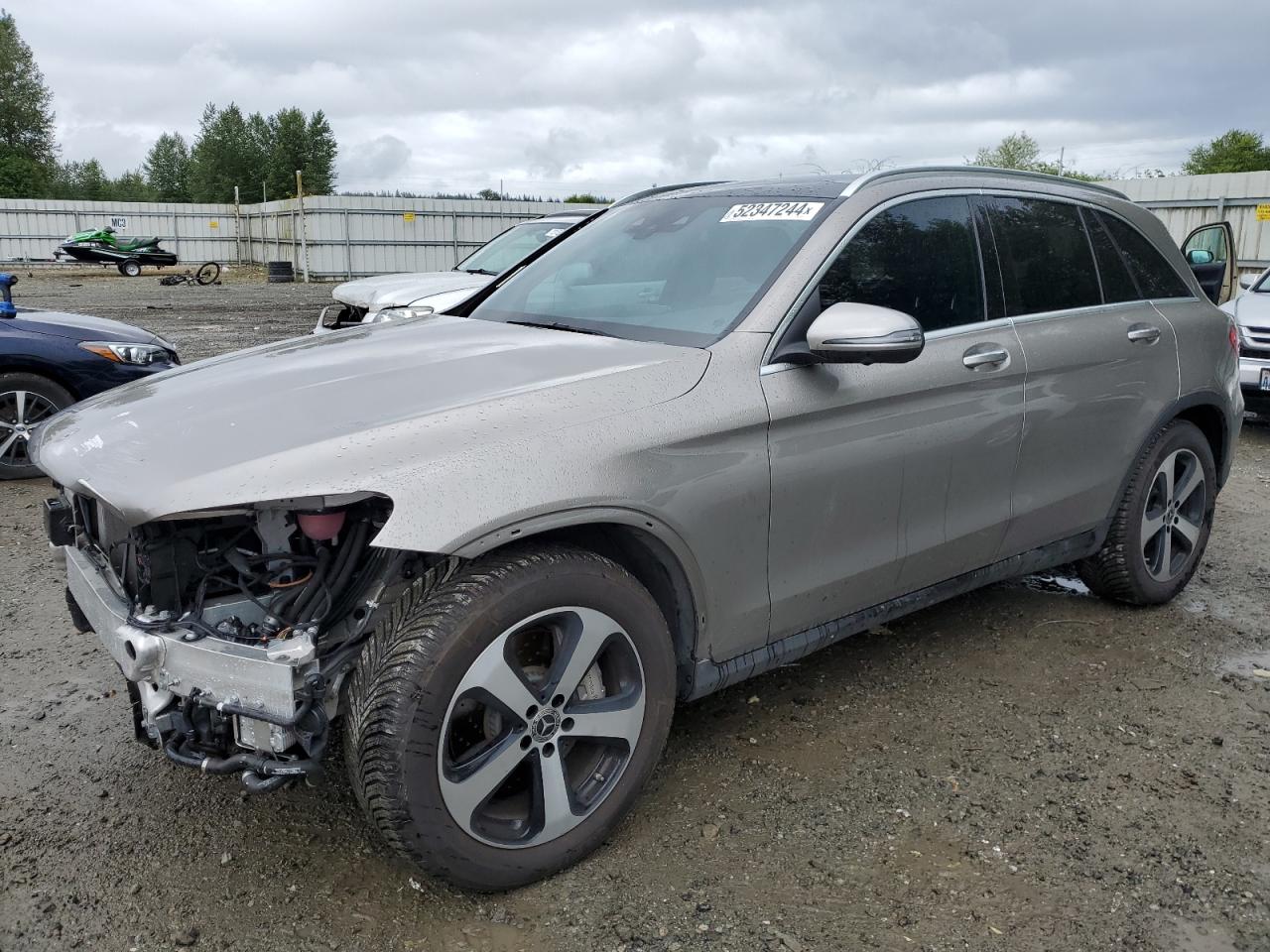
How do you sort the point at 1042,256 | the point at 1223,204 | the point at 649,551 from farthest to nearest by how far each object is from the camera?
the point at 1223,204, the point at 1042,256, the point at 649,551

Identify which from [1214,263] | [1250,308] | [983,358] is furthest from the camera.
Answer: [1250,308]

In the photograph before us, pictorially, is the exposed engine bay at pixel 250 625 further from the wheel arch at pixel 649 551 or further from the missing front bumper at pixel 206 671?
the wheel arch at pixel 649 551

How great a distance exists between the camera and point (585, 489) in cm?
246

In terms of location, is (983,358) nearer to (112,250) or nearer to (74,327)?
(74,327)

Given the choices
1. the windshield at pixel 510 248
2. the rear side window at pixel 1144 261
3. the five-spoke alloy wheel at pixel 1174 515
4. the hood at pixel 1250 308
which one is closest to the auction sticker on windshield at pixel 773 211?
the rear side window at pixel 1144 261

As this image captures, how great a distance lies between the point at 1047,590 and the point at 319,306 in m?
19.2

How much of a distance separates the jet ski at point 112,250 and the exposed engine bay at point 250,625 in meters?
33.9

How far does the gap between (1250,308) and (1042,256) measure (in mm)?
6142

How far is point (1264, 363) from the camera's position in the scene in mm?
8156

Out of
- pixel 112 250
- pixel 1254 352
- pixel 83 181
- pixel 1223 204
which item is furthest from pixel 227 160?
pixel 1254 352

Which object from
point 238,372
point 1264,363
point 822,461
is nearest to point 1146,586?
point 822,461

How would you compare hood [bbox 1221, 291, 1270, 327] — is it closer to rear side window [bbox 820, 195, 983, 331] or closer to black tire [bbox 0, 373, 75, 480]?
rear side window [bbox 820, 195, 983, 331]

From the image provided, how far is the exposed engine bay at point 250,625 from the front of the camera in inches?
89.0

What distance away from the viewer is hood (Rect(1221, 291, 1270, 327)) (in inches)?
333
